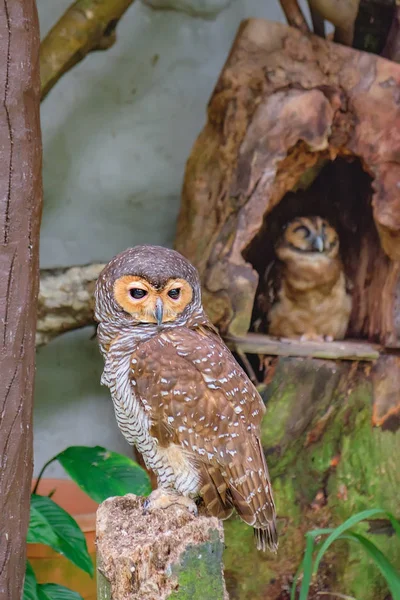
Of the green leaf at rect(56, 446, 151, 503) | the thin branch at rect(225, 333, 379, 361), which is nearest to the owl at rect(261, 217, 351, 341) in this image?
the thin branch at rect(225, 333, 379, 361)

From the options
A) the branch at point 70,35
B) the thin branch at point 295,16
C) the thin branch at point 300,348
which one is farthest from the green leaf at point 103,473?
the thin branch at point 295,16

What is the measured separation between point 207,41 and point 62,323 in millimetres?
1385

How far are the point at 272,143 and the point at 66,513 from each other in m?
1.32

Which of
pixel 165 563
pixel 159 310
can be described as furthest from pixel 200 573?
pixel 159 310

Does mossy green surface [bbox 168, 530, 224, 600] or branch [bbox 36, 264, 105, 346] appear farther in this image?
branch [bbox 36, 264, 105, 346]

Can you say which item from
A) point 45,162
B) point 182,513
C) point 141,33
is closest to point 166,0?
point 141,33

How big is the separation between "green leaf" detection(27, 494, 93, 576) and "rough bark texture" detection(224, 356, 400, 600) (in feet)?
1.70

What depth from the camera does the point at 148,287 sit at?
1.56 meters

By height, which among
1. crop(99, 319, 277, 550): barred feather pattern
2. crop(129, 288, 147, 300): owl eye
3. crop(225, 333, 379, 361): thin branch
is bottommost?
crop(225, 333, 379, 361): thin branch

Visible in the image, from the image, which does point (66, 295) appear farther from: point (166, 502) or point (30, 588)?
point (166, 502)

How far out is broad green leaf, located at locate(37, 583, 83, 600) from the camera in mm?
2117

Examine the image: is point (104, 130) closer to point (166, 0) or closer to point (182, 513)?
point (166, 0)

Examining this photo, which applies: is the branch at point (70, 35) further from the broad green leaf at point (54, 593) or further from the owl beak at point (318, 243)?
the broad green leaf at point (54, 593)

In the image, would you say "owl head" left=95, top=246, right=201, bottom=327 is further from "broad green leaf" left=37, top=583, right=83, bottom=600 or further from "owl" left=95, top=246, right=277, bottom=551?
"broad green leaf" left=37, top=583, right=83, bottom=600
